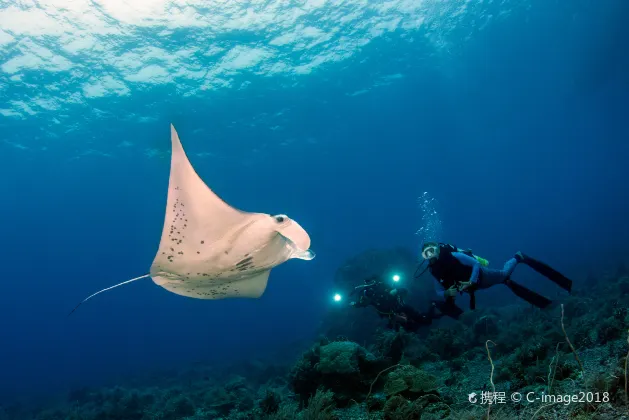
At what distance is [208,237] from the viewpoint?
3764 mm

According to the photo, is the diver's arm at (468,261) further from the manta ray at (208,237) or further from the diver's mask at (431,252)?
the manta ray at (208,237)

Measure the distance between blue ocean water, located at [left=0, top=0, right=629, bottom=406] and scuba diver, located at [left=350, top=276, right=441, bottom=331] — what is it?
9936 mm

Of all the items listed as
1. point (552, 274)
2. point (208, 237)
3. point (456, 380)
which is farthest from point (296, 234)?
point (552, 274)

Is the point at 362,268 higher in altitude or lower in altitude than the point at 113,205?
lower

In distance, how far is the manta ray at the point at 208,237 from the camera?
11.4 ft

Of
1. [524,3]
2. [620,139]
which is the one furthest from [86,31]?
[620,139]

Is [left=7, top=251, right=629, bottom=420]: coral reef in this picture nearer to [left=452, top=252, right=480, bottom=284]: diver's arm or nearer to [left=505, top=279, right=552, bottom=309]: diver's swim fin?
[left=505, top=279, right=552, bottom=309]: diver's swim fin

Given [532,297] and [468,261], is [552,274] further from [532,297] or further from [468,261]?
[468,261]

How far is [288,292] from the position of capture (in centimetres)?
14338

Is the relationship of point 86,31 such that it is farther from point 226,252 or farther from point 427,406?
point 427,406

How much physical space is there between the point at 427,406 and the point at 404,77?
28147mm

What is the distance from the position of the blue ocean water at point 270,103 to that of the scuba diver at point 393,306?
994cm

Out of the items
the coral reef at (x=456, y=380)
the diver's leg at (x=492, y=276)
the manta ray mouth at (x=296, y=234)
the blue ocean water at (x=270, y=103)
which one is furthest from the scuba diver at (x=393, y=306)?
the blue ocean water at (x=270, y=103)

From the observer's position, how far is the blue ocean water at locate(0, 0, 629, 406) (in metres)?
17.3
